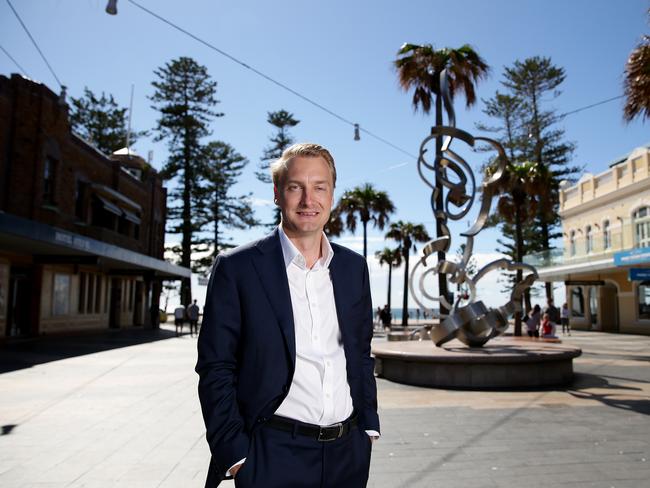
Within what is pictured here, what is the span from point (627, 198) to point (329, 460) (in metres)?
31.1

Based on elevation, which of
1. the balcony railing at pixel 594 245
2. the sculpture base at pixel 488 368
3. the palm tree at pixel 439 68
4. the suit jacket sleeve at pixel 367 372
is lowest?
the sculpture base at pixel 488 368

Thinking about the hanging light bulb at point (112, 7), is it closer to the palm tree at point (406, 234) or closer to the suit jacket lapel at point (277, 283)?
the suit jacket lapel at point (277, 283)

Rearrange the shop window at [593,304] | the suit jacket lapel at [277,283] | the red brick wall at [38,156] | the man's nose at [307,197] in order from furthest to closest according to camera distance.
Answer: the shop window at [593,304] < the red brick wall at [38,156] < the man's nose at [307,197] < the suit jacket lapel at [277,283]

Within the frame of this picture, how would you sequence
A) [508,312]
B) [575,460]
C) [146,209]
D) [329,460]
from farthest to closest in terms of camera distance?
[146,209] → [508,312] → [575,460] → [329,460]

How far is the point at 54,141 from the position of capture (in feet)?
70.2

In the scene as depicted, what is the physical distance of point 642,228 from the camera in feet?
86.9

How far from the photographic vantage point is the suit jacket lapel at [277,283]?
1909 millimetres

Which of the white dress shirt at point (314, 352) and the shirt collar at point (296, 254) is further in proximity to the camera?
the shirt collar at point (296, 254)

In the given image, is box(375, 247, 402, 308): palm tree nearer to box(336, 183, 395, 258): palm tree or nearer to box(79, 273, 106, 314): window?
box(336, 183, 395, 258): palm tree

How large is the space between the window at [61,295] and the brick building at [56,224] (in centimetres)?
5

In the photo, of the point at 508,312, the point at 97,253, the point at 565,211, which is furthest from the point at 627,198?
the point at 97,253

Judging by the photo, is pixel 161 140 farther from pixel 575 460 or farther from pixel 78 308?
pixel 575 460

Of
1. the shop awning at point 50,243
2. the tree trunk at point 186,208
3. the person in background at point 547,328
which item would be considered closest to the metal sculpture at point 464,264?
the person in background at point 547,328

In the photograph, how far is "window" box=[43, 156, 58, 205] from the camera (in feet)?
69.8
